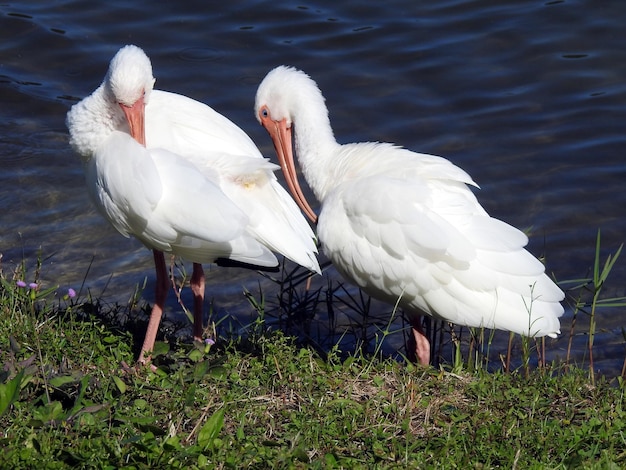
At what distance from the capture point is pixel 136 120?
5625 mm

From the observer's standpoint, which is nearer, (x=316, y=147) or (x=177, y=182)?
(x=177, y=182)

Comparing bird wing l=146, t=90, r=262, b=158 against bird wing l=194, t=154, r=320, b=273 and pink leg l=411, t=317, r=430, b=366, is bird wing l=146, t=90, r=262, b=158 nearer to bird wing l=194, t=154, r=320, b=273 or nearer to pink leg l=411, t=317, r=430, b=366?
bird wing l=194, t=154, r=320, b=273

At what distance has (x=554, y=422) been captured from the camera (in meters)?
4.25

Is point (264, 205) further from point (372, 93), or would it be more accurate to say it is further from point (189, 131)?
point (372, 93)

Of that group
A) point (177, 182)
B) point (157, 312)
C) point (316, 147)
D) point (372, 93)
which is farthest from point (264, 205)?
point (372, 93)

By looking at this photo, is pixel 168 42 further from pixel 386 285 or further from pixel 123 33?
pixel 386 285

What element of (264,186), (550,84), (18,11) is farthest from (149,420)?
(18,11)

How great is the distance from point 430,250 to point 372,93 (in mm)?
5263

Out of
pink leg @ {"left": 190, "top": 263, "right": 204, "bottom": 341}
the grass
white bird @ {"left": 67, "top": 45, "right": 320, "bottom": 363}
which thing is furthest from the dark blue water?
the grass

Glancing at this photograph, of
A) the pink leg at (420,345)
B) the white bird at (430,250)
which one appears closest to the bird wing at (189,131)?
the white bird at (430,250)

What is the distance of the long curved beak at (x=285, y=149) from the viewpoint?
677cm

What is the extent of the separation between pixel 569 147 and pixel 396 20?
2.97 meters

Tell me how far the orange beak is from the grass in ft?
3.28

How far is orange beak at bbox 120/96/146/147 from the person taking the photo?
5602mm
